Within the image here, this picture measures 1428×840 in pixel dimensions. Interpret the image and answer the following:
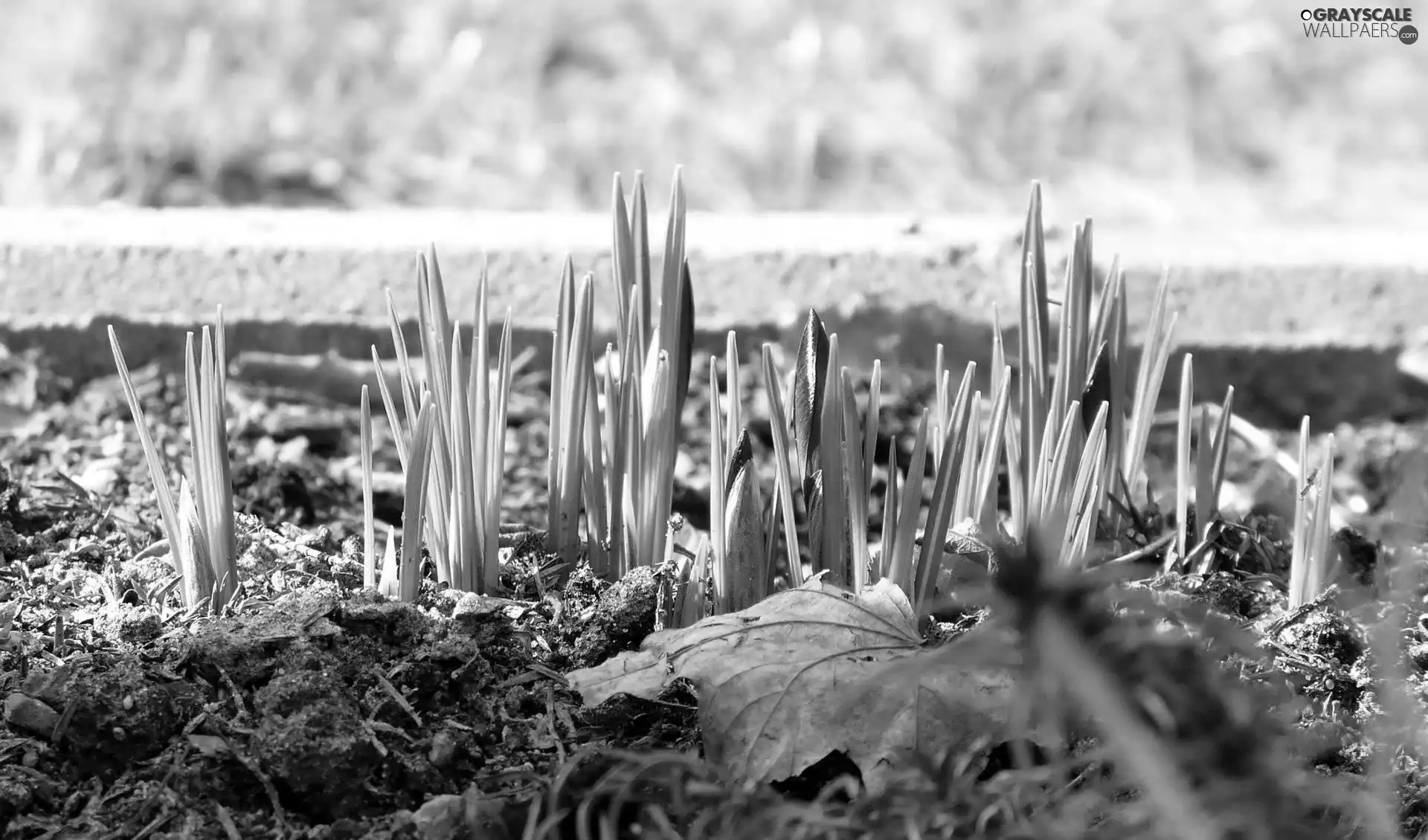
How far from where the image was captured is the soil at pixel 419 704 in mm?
1169

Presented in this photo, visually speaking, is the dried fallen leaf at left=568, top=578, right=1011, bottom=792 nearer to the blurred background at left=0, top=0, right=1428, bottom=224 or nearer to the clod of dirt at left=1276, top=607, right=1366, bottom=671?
the clod of dirt at left=1276, top=607, right=1366, bottom=671

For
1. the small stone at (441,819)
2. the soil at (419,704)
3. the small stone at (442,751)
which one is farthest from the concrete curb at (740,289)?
the small stone at (441,819)

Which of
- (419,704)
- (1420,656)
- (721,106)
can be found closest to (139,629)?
(419,704)

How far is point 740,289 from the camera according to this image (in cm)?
272

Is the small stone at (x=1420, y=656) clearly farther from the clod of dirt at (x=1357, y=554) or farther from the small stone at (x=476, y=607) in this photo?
the small stone at (x=476, y=607)

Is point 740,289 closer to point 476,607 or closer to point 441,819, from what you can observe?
point 476,607

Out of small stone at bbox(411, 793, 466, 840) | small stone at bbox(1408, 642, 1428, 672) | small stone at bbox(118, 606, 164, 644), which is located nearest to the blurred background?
small stone at bbox(118, 606, 164, 644)

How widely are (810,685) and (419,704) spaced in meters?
0.43

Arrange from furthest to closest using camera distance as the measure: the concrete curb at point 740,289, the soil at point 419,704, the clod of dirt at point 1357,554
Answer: the concrete curb at point 740,289, the clod of dirt at point 1357,554, the soil at point 419,704

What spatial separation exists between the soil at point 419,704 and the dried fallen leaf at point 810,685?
1.8 inches

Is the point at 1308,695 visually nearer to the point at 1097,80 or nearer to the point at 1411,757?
the point at 1411,757

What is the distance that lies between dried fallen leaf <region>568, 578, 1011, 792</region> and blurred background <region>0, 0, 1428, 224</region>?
2528 millimetres

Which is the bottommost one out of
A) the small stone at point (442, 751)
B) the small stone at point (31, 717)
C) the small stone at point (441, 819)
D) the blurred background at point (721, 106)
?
the small stone at point (441, 819)

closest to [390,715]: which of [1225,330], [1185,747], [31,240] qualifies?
[1185,747]
